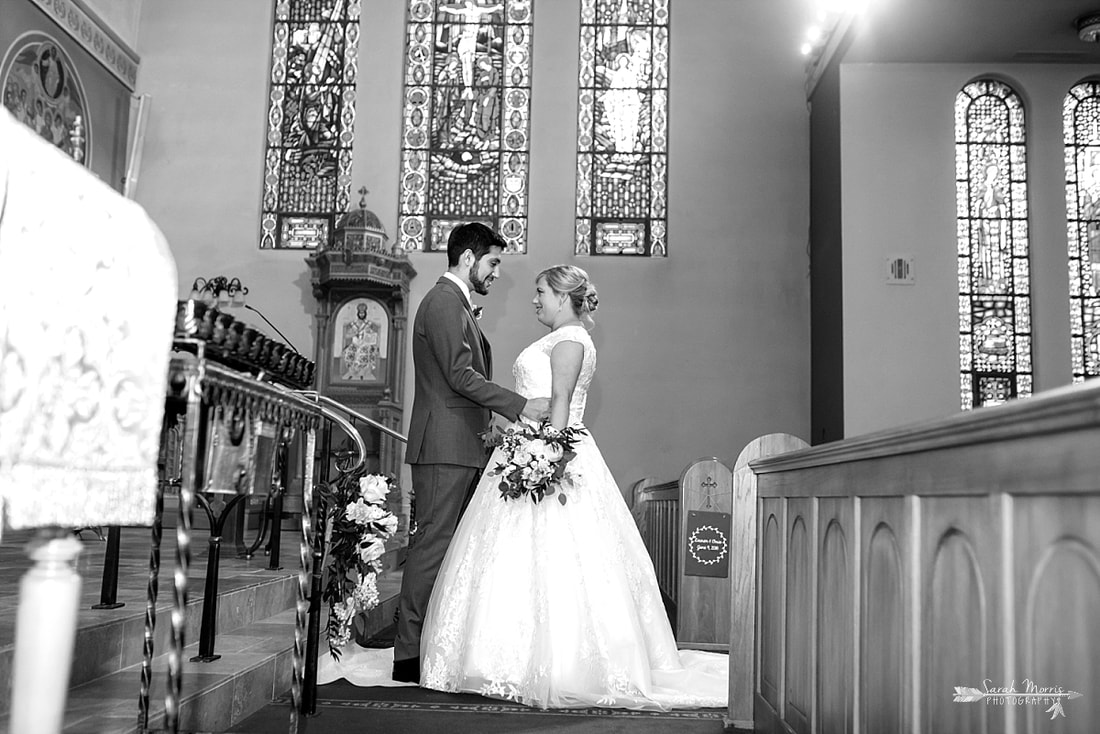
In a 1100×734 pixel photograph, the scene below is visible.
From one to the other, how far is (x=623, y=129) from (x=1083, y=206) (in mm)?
Answer: 4215

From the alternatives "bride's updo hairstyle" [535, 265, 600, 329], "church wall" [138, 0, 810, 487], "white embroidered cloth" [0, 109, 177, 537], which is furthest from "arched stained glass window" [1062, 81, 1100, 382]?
"white embroidered cloth" [0, 109, 177, 537]

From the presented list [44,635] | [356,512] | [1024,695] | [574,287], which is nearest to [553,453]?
[356,512]

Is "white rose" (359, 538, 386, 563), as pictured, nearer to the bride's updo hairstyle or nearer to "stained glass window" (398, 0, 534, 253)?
the bride's updo hairstyle

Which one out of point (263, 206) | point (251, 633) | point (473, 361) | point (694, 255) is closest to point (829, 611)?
point (473, 361)

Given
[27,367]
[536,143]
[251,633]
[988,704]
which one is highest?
[536,143]

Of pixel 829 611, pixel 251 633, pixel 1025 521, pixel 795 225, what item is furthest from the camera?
pixel 795 225

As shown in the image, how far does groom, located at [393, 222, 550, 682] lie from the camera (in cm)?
379

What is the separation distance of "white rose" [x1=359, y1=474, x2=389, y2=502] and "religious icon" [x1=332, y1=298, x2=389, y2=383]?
204 inches

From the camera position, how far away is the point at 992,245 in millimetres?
8422

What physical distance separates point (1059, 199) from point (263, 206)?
7.34 m

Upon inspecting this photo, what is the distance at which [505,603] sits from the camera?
3545mm

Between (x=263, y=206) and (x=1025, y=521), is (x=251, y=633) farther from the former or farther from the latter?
(x=263, y=206)

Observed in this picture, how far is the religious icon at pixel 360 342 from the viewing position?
28.8 feet

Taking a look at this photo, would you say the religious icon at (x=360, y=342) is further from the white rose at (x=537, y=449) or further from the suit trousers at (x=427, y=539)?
the white rose at (x=537, y=449)
